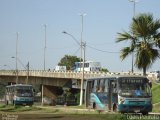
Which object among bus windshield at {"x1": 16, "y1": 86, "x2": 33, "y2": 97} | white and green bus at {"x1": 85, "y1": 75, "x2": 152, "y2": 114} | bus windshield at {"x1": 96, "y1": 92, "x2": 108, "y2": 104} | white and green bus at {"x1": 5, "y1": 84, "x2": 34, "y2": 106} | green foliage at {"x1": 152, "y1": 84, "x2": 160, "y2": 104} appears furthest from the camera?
bus windshield at {"x1": 16, "y1": 86, "x2": 33, "y2": 97}

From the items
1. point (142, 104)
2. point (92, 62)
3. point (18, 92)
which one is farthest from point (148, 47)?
point (92, 62)

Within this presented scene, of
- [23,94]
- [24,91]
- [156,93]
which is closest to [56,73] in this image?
[24,91]

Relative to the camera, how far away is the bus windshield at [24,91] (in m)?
55.3

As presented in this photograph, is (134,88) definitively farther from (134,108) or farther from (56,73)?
(56,73)

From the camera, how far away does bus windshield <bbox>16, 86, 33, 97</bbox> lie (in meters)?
55.3

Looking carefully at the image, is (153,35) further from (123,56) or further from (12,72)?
(12,72)

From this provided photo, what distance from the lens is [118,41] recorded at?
37031mm

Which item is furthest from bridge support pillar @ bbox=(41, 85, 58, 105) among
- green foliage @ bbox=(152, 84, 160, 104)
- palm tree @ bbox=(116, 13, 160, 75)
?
palm tree @ bbox=(116, 13, 160, 75)

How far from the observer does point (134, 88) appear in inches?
1143

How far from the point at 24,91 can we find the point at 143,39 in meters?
22.5

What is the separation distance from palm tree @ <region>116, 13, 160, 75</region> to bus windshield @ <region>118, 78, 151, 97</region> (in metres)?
6.62

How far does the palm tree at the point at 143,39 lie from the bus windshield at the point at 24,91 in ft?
70.6

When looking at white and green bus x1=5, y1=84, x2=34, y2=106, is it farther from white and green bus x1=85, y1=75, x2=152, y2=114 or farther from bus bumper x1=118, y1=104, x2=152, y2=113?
bus bumper x1=118, y1=104, x2=152, y2=113

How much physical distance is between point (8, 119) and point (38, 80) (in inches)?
3414
